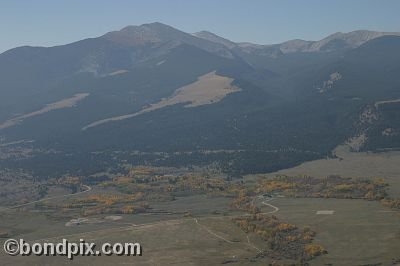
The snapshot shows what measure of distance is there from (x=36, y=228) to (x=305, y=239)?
64165 mm

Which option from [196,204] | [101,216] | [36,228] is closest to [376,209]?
[196,204]

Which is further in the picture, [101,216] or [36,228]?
[101,216]

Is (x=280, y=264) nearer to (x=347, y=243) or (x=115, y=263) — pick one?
(x=347, y=243)

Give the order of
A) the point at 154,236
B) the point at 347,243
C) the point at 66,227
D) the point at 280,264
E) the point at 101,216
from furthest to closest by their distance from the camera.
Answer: the point at 101,216, the point at 66,227, the point at 154,236, the point at 347,243, the point at 280,264

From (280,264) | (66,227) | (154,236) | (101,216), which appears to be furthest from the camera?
(101,216)

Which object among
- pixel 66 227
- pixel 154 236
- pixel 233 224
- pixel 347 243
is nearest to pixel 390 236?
pixel 347 243

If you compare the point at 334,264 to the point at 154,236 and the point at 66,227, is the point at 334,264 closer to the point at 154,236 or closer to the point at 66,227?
the point at 154,236

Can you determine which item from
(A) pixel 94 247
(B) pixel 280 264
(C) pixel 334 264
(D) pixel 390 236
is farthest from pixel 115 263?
(D) pixel 390 236

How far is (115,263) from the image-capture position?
13188 centimetres

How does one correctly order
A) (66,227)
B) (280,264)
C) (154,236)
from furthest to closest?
(66,227)
(154,236)
(280,264)

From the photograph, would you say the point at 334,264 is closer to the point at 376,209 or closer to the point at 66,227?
the point at 376,209

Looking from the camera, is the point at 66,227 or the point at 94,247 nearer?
the point at 94,247

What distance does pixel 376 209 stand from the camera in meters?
Answer: 172

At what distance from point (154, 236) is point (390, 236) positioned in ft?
155
